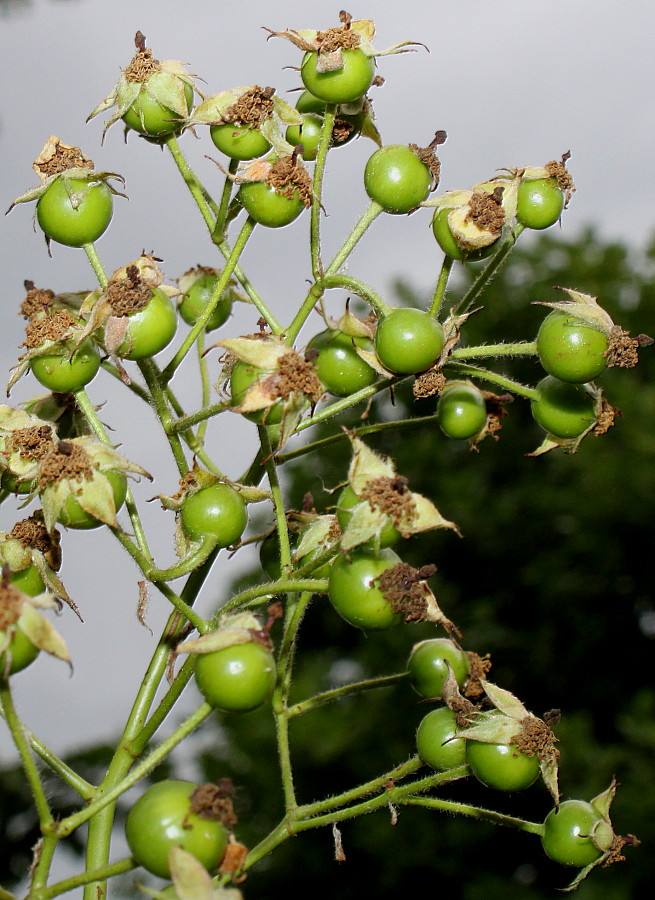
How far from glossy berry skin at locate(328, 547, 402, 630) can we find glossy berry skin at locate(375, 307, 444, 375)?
396 mm

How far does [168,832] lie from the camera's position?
4.87ft

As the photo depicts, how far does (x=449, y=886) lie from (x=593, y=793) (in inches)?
49.7

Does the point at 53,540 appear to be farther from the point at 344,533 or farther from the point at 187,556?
the point at 344,533

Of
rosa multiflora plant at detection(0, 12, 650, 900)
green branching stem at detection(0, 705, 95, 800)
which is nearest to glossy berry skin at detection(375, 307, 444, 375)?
rosa multiflora plant at detection(0, 12, 650, 900)

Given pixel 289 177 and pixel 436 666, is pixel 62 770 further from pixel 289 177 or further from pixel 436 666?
pixel 289 177

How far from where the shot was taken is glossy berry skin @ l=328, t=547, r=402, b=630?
1800 mm

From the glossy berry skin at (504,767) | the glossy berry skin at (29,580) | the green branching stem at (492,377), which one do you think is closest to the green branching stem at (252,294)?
the green branching stem at (492,377)

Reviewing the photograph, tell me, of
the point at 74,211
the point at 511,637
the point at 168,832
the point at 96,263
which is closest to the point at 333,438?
the point at 96,263

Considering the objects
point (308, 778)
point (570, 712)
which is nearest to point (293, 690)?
point (308, 778)

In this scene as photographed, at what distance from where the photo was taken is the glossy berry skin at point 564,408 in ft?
7.57

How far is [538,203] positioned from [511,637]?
6134 millimetres

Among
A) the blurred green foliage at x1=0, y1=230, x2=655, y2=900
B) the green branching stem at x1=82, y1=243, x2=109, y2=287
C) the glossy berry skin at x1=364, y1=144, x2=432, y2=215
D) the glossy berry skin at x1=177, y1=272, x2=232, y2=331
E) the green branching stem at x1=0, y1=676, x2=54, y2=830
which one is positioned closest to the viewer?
the green branching stem at x1=0, y1=676, x2=54, y2=830

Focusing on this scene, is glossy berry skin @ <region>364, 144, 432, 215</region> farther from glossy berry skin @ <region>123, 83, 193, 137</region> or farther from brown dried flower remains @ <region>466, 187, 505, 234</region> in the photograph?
glossy berry skin @ <region>123, 83, 193, 137</region>

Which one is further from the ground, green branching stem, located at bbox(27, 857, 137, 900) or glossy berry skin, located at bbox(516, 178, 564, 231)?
glossy berry skin, located at bbox(516, 178, 564, 231)
